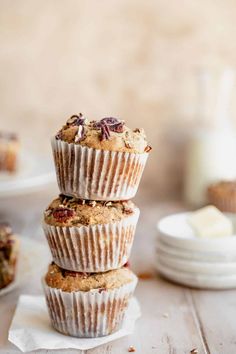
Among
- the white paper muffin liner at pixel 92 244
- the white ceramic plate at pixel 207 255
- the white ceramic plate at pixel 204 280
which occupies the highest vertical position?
the white paper muffin liner at pixel 92 244

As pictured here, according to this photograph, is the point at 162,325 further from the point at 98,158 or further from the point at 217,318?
the point at 98,158

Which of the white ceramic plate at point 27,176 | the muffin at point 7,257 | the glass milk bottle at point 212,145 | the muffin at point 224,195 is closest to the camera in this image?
the muffin at point 7,257

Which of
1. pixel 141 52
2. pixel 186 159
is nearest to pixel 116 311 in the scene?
pixel 186 159

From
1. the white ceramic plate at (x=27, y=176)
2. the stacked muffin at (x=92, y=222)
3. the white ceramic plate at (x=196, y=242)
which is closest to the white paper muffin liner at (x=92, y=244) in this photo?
the stacked muffin at (x=92, y=222)

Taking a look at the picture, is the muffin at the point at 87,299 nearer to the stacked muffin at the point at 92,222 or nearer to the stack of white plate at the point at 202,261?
the stacked muffin at the point at 92,222

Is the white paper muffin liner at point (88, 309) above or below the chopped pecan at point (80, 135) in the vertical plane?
below

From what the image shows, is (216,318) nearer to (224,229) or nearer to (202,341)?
(202,341)

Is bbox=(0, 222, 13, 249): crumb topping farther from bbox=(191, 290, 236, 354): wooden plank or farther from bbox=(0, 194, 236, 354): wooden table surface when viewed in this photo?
bbox=(191, 290, 236, 354): wooden plank
